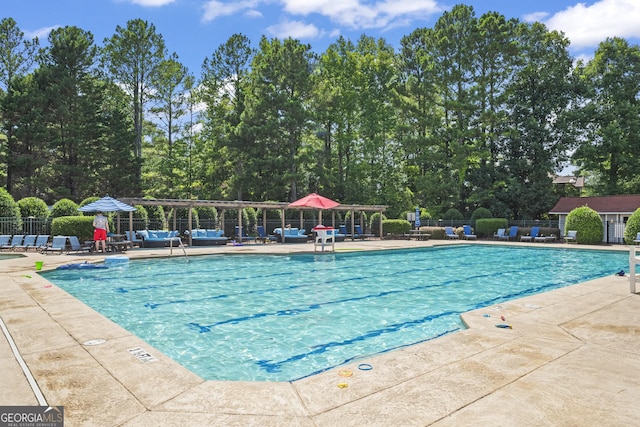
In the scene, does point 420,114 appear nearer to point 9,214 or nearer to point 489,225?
point 489,225

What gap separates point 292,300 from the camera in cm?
891

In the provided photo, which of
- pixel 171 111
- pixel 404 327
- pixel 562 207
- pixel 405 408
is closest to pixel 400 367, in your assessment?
pixel 405 408

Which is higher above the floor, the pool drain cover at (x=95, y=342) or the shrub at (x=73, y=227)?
the shrub at (x=73, y=227)

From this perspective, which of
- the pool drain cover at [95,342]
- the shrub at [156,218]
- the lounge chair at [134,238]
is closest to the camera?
the pool drain cover at [95,342]

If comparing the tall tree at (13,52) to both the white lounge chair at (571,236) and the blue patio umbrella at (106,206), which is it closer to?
the blue patio umbrella at (106,206)

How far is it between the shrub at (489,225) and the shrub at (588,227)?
5576 millimetres

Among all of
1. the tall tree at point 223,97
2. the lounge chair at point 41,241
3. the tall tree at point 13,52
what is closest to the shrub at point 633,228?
the tall tree at point 223,97

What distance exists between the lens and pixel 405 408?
2.98 metres

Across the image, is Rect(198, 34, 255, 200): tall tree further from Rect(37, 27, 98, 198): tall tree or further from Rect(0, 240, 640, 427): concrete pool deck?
Rect(0, 240, 640, 427): concrete pool deck

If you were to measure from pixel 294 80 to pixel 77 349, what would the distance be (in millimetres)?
31514

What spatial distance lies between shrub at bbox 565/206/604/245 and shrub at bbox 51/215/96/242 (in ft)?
79.9

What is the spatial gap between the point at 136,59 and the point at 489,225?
1193 inches

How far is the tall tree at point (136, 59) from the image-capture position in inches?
1334

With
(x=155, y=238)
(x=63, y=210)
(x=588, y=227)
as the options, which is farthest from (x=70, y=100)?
Result: (x=588, y=227)
